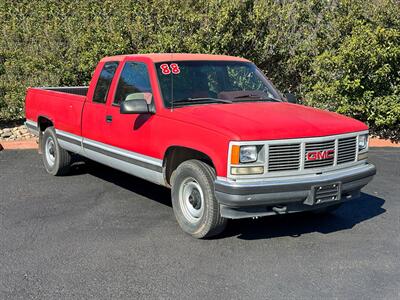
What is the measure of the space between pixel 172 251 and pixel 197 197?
2.06 feet

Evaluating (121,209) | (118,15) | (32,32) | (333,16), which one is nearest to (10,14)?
(32,32)

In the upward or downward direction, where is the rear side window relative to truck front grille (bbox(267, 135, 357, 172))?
upward

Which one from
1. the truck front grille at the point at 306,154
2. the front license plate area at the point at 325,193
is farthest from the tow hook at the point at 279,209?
the truck front grille at the point at 306,154

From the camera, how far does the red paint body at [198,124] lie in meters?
4.71

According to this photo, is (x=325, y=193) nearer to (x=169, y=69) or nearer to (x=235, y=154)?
(x=235, y=154)

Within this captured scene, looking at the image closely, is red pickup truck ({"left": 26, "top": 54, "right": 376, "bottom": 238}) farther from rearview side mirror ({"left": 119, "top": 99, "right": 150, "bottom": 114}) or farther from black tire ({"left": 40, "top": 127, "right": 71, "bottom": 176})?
black tire ({"left": 40, "top": 127, "right": 71, "bottom": 176})

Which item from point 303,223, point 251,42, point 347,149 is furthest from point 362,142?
point 251,42

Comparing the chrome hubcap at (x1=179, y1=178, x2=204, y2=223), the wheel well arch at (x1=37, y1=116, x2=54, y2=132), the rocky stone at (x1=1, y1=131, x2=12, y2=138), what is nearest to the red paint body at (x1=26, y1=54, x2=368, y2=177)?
the chrome hubcap at (x1=179, y1=178, x2=204, y2=223)

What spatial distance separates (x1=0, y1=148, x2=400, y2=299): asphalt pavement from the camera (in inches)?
161

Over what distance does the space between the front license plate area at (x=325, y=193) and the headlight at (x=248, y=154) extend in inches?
24.8

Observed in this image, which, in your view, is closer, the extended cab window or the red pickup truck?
the red pickup truck

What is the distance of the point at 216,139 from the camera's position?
4.71 m

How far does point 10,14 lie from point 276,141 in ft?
35.5

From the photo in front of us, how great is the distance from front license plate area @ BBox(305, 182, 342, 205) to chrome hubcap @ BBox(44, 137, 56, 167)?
15.2 feet
